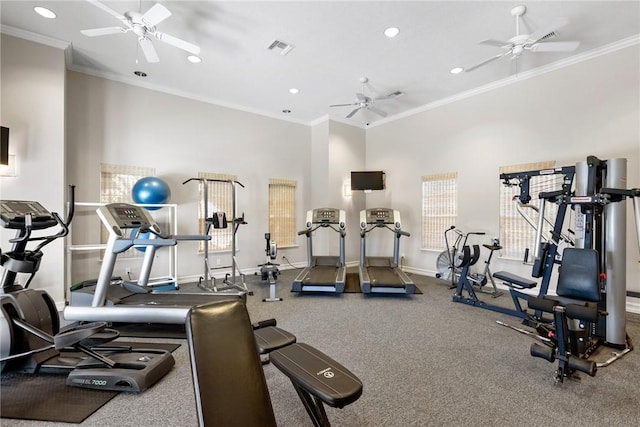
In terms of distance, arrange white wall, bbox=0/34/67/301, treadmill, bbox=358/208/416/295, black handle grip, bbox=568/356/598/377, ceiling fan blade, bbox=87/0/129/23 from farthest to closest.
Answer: treadmill, bbox=358/208/416/295 < white wall, bbox=0/34/67/301 < ceiling fan blade, bbox=87/0/129/23 < black handle grip, bbox=568/356/598/377

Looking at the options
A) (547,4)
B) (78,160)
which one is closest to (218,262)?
(78,160)

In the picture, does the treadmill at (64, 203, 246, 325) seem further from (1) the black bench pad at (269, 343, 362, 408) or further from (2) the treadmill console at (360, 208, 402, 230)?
(2) the treadmill console at (360, 208, 402, 230)

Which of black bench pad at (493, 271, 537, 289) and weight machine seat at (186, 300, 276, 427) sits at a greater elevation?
weight machine seat at (186, 300, 276, 427)

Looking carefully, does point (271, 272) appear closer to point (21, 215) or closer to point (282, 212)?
point (282, 212)

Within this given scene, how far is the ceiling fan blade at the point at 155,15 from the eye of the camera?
9.57 feet

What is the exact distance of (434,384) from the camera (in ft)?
7.57

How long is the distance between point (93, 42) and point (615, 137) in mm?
7692

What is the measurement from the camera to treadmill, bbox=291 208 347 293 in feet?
16.1

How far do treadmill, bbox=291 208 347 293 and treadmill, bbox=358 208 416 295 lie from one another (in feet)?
1.37

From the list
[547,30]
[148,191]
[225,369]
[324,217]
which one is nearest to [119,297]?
[148,191]

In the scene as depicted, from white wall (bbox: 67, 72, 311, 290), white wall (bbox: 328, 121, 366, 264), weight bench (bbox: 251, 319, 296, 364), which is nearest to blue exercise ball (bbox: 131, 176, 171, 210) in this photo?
white wall (bbox: 67, 72, 311, 290)

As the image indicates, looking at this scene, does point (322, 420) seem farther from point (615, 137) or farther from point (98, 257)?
point (615, 137)

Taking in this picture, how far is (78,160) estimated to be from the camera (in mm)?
4715

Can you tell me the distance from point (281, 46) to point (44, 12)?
2.92 m
